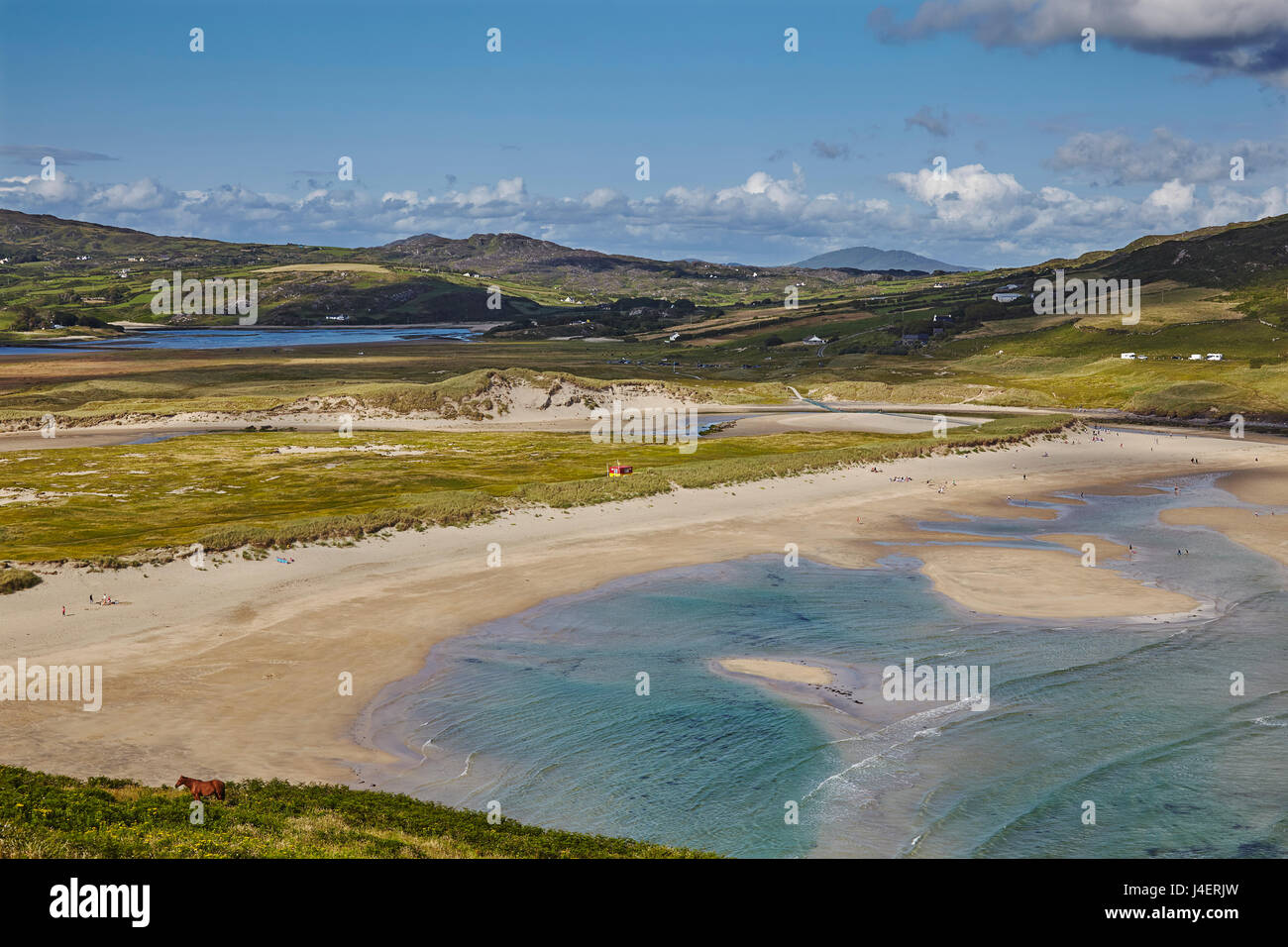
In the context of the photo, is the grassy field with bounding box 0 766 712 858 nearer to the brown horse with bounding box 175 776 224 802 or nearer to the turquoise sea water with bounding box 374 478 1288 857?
the brown horse with bounding box 175 776 224 802

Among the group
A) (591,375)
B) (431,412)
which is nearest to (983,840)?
(431,412)

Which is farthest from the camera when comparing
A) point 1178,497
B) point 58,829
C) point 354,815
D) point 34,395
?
point 34,395

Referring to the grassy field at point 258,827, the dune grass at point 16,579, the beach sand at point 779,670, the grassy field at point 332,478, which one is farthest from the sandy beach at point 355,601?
the beach sand at point 779,670

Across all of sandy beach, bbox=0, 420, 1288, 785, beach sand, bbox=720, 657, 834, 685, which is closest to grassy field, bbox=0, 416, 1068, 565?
sandy beach, bbox=0, 420, 1288, 785
